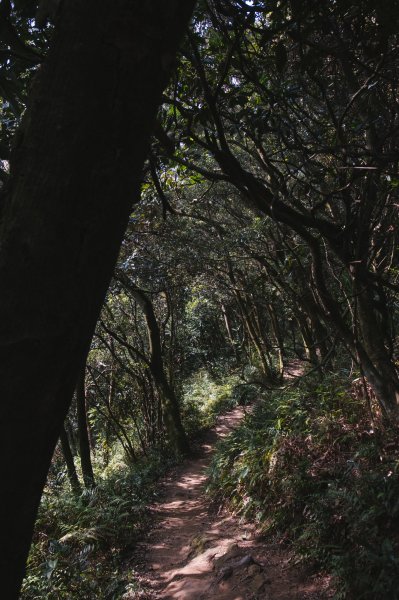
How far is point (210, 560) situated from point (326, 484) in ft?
5.44

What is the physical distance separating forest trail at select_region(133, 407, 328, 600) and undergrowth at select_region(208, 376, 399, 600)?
0.25m

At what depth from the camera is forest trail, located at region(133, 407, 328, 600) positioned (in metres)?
4.61

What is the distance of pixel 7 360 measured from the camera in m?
0.81

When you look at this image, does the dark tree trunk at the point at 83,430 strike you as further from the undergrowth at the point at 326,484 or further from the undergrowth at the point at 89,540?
the undergrowth at the point at 326,484

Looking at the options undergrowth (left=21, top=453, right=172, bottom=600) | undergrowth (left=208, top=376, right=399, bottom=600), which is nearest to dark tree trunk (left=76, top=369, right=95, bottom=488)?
undergrowth (left=21, top=453, right=172, bottom=600)

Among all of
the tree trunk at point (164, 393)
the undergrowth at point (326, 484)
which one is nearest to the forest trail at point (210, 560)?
the undergrowth at point (326, 484)

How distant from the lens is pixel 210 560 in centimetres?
555

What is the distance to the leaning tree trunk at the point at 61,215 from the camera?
821 mm

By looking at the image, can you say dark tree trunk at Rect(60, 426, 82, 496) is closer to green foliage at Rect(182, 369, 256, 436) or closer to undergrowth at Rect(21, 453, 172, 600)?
undergrowth at Rect(21, 453, 172, 600)

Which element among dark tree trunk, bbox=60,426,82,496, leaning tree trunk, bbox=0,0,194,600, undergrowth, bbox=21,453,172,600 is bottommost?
undergrowth, bbox=21,453,172,600

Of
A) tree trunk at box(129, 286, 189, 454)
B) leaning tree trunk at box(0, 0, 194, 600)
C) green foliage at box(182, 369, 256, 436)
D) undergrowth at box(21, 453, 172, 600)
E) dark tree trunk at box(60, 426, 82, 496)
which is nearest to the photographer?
leaning tree trunk at box(0, 0, 194, 600)

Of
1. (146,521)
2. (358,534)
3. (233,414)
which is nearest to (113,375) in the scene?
(233,414)

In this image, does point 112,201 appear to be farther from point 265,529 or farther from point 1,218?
point 265,529

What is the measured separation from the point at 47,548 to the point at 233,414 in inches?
322
